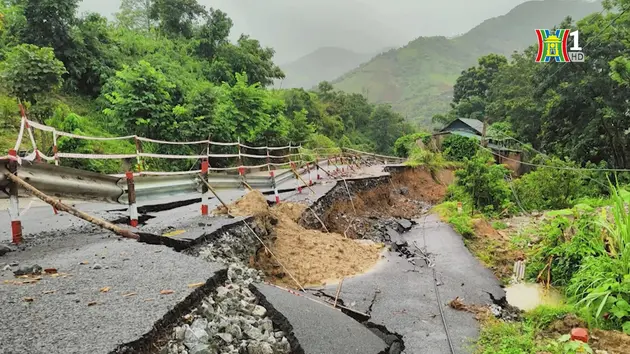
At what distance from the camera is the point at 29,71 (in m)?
12.7

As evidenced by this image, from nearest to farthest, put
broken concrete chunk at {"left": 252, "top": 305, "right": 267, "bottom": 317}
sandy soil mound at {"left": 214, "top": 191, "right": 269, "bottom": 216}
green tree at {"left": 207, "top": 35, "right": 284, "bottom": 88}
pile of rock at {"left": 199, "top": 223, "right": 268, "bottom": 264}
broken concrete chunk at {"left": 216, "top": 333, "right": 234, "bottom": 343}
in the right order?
broken concrete chunk at {"left": 216, "top": 333, "right": 234, "bottom": 343} → broken concrete chunk at {"left": 252, "top": 305, "right": 267, "bottom": 317} → pile of rock at {"left": 199, "top": 223, "right": 268, "bottom": 264} → sandy soil mound at {"left": 214, "top": 191, "right": 269, "bottom": 216} → green tree at {"left": 207, "top": 35, "right": 284, "bottom": 88}

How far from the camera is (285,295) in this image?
182 inches

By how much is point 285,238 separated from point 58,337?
522 cm

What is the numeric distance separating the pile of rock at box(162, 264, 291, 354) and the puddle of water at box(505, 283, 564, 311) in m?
5.08

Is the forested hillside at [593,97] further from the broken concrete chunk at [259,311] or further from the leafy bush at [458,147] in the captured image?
the broken concrete chunk at [259,311]

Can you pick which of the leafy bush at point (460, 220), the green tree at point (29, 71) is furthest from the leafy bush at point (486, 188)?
the green tree at point (29, 71)

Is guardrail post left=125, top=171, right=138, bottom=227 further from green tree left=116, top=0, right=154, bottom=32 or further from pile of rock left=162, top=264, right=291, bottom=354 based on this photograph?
green tree left=116, top=0, right=154, bottom=32

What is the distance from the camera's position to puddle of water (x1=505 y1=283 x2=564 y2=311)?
696 centimetres

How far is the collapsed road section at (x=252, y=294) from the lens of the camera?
290 centimetres

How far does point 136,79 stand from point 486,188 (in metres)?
13.2

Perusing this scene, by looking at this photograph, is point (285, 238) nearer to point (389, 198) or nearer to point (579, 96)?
point (389, 198)

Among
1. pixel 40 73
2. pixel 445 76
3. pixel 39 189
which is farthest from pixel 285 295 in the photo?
pixel 445 76

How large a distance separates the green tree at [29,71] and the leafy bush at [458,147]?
99.5 ft

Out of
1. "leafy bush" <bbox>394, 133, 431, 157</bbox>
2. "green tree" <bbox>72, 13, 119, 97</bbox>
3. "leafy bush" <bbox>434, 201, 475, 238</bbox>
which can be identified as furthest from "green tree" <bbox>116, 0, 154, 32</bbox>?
"leafy bush" <bbox>434, 201, 475, 238</bbox>
